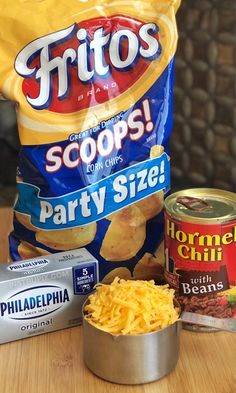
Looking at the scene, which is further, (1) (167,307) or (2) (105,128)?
(2) (105,128)

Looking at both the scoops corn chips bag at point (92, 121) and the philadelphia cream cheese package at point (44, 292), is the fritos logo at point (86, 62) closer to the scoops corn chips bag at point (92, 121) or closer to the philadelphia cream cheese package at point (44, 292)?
the scoops corn chips bag at point (92, 121)

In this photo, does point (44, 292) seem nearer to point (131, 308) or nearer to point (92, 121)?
point (131, 308)

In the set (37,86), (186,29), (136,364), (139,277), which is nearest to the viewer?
(136,364)

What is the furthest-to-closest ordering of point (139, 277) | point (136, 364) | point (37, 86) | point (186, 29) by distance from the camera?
point (186, 29) → point (139, 277) → point (37, 86) → point (136, 364)

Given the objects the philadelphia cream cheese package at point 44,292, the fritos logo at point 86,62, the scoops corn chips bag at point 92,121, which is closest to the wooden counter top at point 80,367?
the philadelphia cream cheese package at point 44,292

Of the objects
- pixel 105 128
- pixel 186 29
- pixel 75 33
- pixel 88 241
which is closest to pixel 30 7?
pixel 75 33

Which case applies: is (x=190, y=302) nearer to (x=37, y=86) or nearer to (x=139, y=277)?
(x=139, y=277)

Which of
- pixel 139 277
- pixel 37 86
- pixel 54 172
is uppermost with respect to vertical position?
pixel 37 86
